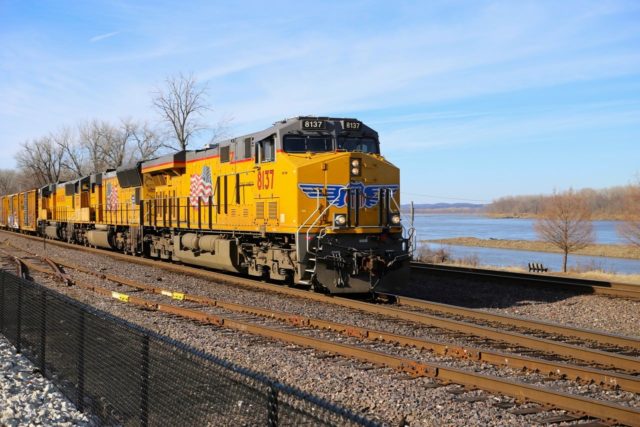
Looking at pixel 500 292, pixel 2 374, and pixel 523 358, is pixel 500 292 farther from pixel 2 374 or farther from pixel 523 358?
pixel 2 374

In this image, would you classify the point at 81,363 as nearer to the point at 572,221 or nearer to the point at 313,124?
the point at 313,124

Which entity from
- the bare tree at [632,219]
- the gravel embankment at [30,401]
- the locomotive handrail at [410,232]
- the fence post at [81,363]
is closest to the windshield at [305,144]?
the locomotive handrail at [410,232]

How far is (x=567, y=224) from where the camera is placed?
3869cm

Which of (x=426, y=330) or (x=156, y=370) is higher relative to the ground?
(x=156, y=370)

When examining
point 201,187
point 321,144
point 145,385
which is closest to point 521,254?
point 201,187

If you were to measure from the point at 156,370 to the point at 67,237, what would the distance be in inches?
1267

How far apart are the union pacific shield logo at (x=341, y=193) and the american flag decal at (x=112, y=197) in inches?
611

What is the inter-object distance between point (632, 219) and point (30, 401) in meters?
37.8

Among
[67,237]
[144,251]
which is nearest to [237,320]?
[144,251]

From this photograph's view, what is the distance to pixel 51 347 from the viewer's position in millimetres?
7234

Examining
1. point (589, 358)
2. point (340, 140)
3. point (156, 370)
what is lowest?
point (589, 358)

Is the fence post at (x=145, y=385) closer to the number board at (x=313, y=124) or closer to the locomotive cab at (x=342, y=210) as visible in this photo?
the locomotive cab at (x=342, y=210)

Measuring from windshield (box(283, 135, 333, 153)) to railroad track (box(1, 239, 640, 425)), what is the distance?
373cm

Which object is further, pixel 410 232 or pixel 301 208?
pixel 410 232
